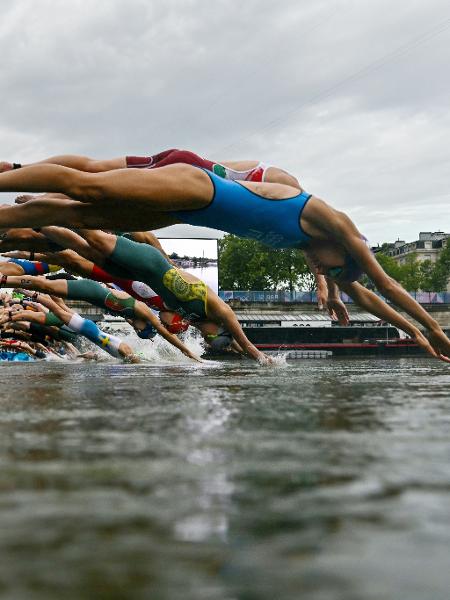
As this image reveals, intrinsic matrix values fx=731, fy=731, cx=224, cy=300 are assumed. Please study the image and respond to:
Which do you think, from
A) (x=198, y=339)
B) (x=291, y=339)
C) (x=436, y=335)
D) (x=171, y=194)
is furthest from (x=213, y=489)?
(x=291, y=339)

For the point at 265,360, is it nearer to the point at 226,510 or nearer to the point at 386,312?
the point at 386,312

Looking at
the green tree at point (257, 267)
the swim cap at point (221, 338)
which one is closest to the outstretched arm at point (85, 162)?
the swim cap at point (221, 338)

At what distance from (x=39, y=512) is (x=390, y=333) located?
4159 centimetres

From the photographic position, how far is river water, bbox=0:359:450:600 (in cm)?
61

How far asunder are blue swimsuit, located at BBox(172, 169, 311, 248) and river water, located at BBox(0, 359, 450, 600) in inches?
116

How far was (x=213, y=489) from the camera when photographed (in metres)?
0.98

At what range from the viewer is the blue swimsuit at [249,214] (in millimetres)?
4562

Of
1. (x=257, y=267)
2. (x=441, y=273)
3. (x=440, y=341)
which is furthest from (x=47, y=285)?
(x=441, y=273)

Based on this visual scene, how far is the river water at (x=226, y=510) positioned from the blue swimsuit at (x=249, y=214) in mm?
2936

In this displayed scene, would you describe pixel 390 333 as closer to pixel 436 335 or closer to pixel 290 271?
pixel 290 271

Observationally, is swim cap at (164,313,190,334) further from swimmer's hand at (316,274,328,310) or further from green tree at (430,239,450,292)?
green tree at (430,239,450,292)

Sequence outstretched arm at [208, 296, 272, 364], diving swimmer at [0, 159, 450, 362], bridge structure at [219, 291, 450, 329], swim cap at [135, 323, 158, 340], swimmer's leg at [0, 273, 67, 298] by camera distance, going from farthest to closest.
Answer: bridge structure at [219, 291, 450, 329]
swimmer's leg at [0, 273, 67, 298]
swim cap at [135, 323, 158, 340]
outstretched arm at [208, 296, 272, 364]
diving swimmer at [0, 159, 450, 362]

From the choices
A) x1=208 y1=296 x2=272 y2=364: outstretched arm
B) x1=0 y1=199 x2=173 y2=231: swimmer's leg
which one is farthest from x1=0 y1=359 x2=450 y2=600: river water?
x1=208 y1=296 x2=272 y2=364: outstretched arm

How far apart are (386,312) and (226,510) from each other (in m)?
5.75
